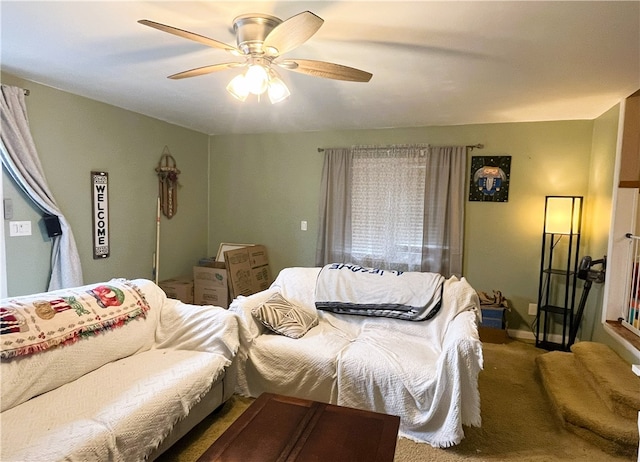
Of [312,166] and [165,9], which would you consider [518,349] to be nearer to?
[312,166]

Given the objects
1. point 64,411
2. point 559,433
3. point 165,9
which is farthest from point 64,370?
point 559,433

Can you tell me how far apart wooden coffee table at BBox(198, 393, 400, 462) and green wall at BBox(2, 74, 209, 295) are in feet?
7.65

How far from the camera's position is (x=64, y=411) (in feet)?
5.39

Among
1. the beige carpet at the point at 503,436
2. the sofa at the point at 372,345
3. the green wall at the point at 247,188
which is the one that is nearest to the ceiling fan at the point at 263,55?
the sofa at the point at 372,345

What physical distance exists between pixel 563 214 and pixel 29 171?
174 inches

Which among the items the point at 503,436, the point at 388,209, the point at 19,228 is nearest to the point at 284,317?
the point at 503,436

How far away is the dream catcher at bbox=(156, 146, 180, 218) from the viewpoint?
13.2 ft

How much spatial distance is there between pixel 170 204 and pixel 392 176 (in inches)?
97.6

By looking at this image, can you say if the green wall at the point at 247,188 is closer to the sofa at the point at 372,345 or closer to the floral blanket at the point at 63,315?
the floral blanket at the point at 63,315

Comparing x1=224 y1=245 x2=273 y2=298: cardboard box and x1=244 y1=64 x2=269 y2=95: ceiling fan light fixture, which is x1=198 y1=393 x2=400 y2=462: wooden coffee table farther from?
x1=224 y1=245 x2=273 y2=298: cardboard box

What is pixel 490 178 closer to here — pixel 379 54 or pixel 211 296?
pixel 379 54

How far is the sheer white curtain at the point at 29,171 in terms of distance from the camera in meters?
2.58

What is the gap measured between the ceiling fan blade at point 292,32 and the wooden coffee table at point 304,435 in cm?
161

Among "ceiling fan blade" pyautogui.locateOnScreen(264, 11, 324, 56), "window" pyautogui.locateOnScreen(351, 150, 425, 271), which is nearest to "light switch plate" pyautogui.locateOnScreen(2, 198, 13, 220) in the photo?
Answer: "ceiling fan blade" pyautogui.locateOnScreen(264, 11, 324, 56)
